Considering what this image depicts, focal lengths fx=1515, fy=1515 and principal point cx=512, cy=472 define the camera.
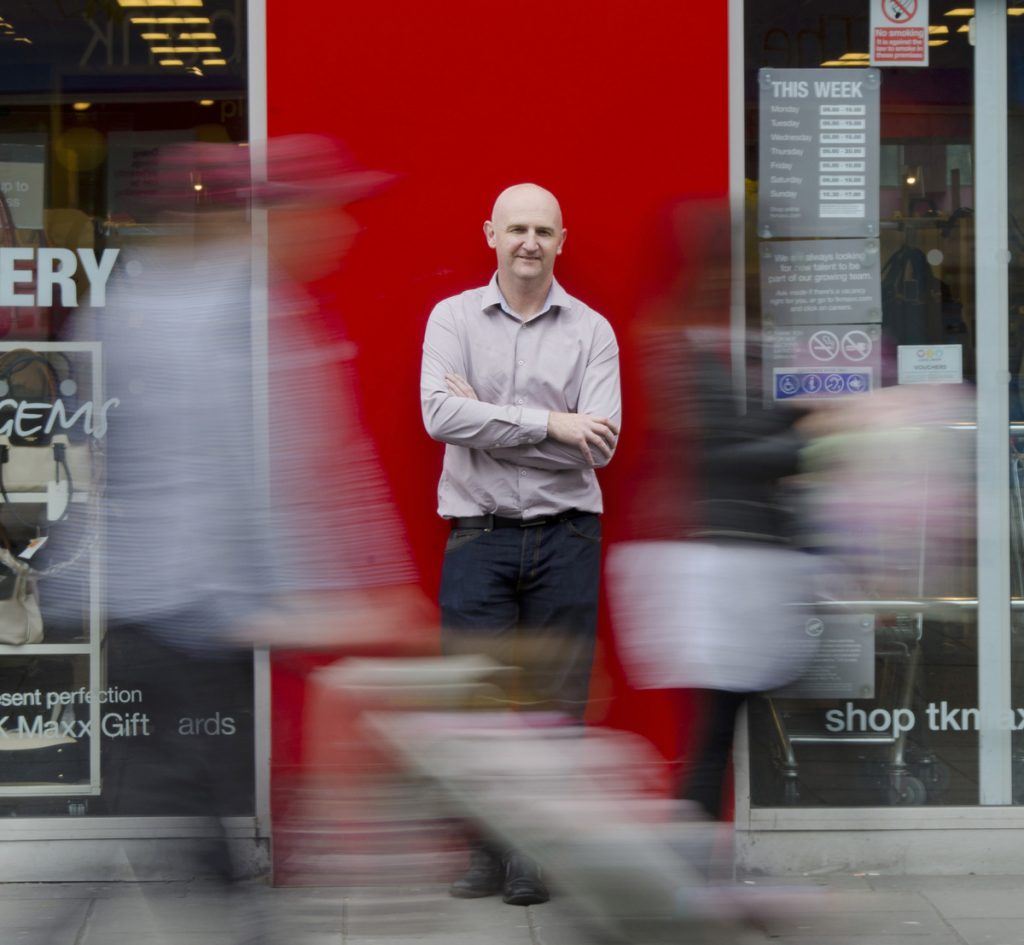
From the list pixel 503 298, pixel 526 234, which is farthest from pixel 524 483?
pixel 526 234

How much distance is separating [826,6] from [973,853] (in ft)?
9.86

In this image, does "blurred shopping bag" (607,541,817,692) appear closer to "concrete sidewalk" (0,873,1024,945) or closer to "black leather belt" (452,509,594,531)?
"concrete sidewalk" (0,873,1024,945)

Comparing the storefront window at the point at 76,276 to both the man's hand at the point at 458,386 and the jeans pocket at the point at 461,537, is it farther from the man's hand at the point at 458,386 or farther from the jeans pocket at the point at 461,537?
the man's hand at the point at 458,386

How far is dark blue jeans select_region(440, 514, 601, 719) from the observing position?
480 cm

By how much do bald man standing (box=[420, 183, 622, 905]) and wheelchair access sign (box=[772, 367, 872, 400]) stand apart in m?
0.73

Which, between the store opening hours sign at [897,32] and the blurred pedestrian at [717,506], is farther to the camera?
the store opening hours sign at [897,32]

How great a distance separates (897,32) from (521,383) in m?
1.89

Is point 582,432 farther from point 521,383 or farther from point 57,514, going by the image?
point 57,514

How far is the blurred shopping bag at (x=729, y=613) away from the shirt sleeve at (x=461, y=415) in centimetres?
88

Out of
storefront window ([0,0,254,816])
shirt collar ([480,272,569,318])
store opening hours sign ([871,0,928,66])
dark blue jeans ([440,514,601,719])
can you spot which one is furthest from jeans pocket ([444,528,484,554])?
store opening hours sign ([871,0,928,66])

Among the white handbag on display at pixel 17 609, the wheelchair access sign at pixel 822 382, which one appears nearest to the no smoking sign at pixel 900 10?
the wheelchair access sign at pixel 822 382

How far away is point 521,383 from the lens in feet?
15.8

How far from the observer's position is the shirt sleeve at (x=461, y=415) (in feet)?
15.1

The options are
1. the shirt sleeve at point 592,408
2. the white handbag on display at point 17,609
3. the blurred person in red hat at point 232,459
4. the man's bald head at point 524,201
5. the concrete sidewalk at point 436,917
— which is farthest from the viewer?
the white handbag on display at point 17,609
